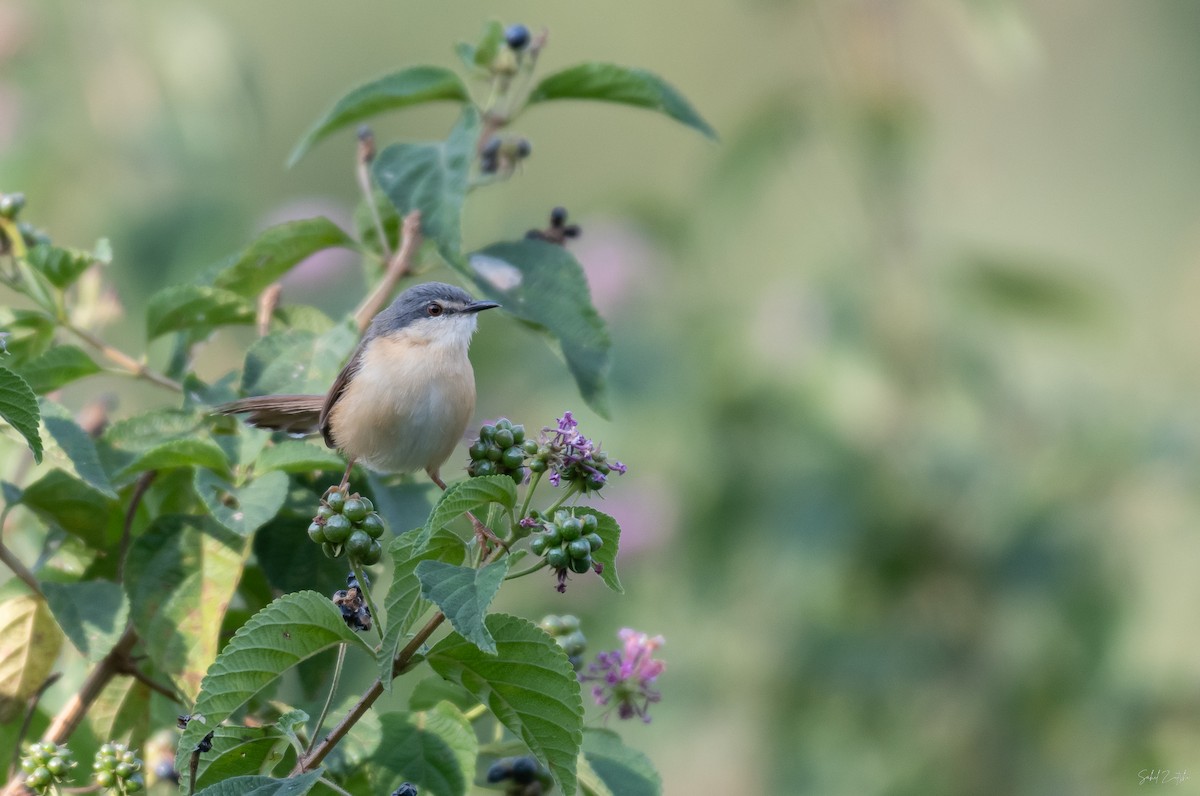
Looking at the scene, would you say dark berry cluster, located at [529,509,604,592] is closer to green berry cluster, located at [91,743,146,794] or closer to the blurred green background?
green berry cluster, located at [91,743,146,794]

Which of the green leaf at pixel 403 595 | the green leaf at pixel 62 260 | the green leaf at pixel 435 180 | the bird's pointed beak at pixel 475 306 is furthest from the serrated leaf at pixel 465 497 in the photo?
the bird's pointed beak at pixel 475 306

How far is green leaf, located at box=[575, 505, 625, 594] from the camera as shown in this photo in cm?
169

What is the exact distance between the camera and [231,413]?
7.82 ft

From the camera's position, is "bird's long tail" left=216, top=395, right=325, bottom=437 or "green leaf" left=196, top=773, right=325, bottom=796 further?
"bird's long tail" left=216, top=395, right=325, bottom=437

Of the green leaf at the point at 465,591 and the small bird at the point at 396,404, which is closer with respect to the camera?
the green leaf at the point at 465,591

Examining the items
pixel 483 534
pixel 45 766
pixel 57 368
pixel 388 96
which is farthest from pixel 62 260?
pixel 483 534

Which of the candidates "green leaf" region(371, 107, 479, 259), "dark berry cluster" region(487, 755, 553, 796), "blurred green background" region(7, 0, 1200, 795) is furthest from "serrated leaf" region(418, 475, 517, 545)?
"blurred green background" region(7, 0, 1200, 795)

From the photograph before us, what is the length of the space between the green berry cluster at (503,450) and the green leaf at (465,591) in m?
0.20

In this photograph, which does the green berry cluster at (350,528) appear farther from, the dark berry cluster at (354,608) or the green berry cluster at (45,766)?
the green berry cluster at (45,766)

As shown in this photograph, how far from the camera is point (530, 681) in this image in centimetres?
173

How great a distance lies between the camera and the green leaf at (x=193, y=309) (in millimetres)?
2322

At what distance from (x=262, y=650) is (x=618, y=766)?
68cm

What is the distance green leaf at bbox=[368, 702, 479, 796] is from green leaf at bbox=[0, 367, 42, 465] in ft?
2.19

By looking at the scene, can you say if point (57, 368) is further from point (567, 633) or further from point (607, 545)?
point (607, 545)
